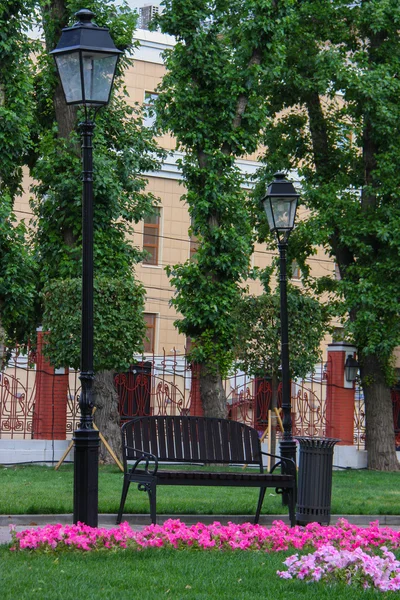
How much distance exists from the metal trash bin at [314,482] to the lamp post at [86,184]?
3510 millimetres

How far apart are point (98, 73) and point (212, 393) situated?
13.0m

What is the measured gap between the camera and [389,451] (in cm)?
2414

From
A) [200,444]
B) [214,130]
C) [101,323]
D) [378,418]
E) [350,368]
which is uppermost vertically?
[214,130]

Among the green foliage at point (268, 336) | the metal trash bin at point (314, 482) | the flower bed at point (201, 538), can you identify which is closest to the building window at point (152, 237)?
the green foliage at point (268, 336)

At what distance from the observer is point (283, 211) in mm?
14617

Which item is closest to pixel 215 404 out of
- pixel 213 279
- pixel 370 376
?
pixel 213 279

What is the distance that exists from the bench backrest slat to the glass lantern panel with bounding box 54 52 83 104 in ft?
13.4

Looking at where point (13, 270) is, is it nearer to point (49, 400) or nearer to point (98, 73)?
point (49, 400)

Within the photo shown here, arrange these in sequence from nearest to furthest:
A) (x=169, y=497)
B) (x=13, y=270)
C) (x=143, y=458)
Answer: (x=143, y=458) → (x=169, y=497) → (x=13, y=270)

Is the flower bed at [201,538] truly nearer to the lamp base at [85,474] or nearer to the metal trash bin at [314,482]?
the lamp base at [85,474]

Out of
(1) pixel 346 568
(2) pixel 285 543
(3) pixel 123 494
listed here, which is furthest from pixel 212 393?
(1) pixel 346 568

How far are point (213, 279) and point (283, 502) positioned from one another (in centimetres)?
866

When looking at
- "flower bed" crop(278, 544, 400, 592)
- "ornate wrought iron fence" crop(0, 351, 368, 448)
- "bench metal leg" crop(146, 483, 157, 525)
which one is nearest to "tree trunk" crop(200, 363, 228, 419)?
"ornate wrought iron fence" crop(0, 351, 368, 448)

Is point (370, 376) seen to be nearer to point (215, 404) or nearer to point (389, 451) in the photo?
Result: point (389, 451)
